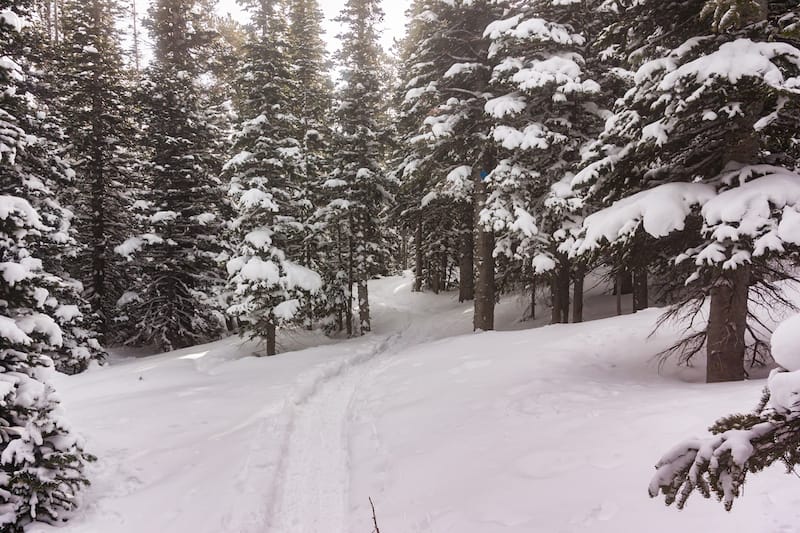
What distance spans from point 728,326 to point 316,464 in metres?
7.73

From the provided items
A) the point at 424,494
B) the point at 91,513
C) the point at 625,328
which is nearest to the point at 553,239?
the point at 625,328

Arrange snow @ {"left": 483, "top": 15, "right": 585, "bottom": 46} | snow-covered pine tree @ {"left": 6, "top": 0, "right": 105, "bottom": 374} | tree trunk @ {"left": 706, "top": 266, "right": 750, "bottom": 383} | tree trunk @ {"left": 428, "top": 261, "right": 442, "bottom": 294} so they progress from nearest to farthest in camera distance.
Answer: tree trunk @ {"left": 706, "top": 266, "right": 750, "bottom": 383} → snow @ {"left": 483, "top": 15, "right": 585, "bottom": 46} → snow-covered pine tree @ {"left": 6, "top": 0, "right": 105, "bottom": 374} → tree trunk @ {"left": 428, "top": 261, "right": 442, "bottom": 294}

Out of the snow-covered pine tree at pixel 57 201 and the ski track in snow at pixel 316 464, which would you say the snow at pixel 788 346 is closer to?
the ski track in snow at pixel 316 464

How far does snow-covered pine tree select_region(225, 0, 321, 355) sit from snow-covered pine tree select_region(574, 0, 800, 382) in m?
12.7

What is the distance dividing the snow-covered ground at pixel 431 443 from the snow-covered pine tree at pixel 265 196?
404 cm

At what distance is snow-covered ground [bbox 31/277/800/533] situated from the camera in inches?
219

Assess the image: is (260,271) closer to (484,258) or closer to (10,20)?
(484,258)

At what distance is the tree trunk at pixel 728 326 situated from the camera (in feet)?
26.2

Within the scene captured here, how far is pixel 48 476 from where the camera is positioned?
6.38 metres

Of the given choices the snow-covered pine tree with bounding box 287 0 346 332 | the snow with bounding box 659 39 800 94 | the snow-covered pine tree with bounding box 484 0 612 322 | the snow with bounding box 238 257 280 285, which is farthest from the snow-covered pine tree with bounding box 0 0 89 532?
the snow-covered pine tree with bounding box 287 0 346 332

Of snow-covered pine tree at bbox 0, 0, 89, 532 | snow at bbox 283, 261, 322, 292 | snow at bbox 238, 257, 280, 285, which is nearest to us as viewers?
snow-covered pine tree at bbox 0, 0, 89, 532

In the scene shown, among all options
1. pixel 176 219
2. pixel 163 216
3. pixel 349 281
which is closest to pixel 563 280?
pixel 349 281

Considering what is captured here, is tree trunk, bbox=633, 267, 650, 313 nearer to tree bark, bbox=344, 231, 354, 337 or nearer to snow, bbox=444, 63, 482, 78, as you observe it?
snow, bbox=444, 63, 482, 78

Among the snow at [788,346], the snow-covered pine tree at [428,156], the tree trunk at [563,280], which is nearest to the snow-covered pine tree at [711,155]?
the snow at [788,346]
